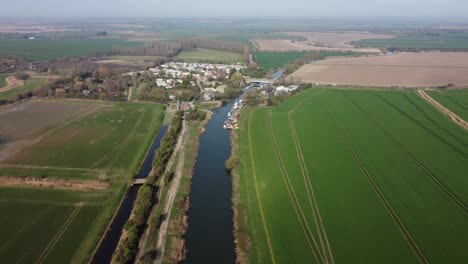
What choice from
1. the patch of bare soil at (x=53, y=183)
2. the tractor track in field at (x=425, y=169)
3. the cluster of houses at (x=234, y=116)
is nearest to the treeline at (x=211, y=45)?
the cluster of houses at (x=234, y=116)

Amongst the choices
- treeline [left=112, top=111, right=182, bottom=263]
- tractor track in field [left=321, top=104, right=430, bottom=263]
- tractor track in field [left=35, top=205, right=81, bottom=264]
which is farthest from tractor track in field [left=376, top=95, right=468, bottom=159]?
tractor track in field [left=35, top=205, right=81, bottom=264]

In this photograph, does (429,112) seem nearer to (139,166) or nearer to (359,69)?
(359,69)

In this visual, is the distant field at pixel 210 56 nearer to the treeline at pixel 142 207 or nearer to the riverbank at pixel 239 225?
the treeline at pixel 142 207

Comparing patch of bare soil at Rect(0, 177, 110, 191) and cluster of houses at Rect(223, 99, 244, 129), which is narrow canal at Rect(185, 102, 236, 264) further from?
patch of bare soil at Rect(0, 177, 110, 191)

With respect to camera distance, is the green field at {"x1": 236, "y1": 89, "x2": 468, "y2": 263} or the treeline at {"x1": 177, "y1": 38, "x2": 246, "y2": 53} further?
the treeline at {"x1": 177, "y1": 38, "x2": 246, "y2": 53}

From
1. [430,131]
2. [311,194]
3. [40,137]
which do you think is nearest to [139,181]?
[311,194]

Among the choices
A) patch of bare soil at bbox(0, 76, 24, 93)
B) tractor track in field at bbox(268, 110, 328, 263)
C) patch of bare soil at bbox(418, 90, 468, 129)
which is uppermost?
patch of bare soil at bbox(418, 90, 468, 129)
